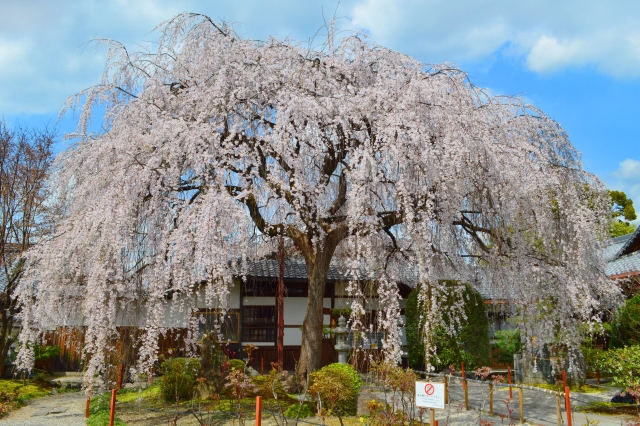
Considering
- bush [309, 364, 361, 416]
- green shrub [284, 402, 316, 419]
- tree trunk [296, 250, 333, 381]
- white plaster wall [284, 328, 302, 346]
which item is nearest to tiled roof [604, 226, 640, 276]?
white plaster wall [284, 328, 302, 346]

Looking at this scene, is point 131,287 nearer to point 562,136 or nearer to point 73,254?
point 73,254

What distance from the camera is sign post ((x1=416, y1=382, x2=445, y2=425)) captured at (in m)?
5.88

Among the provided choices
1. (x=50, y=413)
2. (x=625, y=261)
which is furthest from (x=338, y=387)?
(x=625, y=261)

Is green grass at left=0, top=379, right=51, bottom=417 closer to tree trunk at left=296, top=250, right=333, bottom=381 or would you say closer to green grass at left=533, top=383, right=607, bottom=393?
tree trunk at left=296, top=250, right=333, bottom=381

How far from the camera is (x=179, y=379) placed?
10.1 m

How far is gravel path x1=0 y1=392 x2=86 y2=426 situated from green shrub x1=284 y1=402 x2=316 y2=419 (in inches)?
141

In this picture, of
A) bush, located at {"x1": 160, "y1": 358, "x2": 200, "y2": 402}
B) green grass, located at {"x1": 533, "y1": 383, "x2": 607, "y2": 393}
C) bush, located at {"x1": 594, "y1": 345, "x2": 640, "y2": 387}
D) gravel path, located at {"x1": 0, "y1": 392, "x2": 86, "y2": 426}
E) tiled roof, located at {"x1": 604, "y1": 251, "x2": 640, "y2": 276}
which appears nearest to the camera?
gravel path, located at {"x1": 0, "y1": 392, "x2": 86, "y2": 426}

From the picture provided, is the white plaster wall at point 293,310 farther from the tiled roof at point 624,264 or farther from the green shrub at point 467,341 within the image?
the tiled roof at point 624,264

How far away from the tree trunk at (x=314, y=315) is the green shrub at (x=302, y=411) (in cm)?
80

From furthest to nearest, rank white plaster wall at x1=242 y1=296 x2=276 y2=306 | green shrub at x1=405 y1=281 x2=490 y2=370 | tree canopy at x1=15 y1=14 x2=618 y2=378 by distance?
white plaster wall at x1=242 y1=296 x2=276 y2=306, green shrub at x1=405 y1=281 x2=490 y2=370, tree canopy at x1=15 y1=14 x2=618 y2=378

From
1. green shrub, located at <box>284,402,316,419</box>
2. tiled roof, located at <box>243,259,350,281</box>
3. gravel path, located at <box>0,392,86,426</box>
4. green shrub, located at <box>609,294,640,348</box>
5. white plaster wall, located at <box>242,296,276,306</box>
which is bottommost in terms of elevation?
gravel path, located at <box>0,392,86,426</box>

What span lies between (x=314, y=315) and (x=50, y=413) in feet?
18.4

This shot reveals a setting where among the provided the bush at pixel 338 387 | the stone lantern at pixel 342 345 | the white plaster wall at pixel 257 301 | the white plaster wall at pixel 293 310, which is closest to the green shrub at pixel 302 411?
the bush at pixel 338 387

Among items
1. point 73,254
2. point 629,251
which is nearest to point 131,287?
point 73,254
